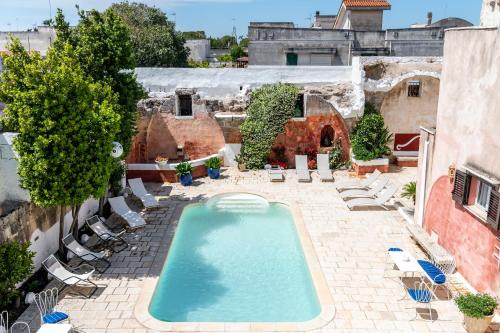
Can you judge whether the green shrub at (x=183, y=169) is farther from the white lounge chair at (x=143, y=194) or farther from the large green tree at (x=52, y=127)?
the large green tree at (x=52, y=127)

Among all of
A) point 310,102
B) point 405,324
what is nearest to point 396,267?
point 405,324

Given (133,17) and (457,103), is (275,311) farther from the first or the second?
(133,17)

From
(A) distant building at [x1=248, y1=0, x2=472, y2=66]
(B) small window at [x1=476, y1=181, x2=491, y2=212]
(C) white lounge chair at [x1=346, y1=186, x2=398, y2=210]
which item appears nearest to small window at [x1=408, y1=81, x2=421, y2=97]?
(C) white lounge chair at [x1=346, y1=186, x2=398, y2=210]

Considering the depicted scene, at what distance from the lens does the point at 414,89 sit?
2195 cm

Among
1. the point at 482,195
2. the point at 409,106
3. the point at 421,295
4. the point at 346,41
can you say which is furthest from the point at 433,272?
the point at 346,41

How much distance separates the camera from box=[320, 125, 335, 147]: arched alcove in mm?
21844

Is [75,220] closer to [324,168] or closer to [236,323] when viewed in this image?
[236,323]

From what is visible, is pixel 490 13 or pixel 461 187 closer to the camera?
pixel 461 187

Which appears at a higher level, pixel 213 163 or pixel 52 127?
pixel 52 127

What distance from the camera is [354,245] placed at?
1367 cm

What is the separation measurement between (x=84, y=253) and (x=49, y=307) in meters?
2.32

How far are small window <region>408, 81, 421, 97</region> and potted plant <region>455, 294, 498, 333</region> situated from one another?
14.5 metres

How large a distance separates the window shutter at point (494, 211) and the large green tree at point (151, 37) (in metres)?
31.1

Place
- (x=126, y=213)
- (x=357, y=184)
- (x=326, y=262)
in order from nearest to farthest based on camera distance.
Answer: (x=326, y=262) < (x=126, y=213) < (x=357, y=184)
